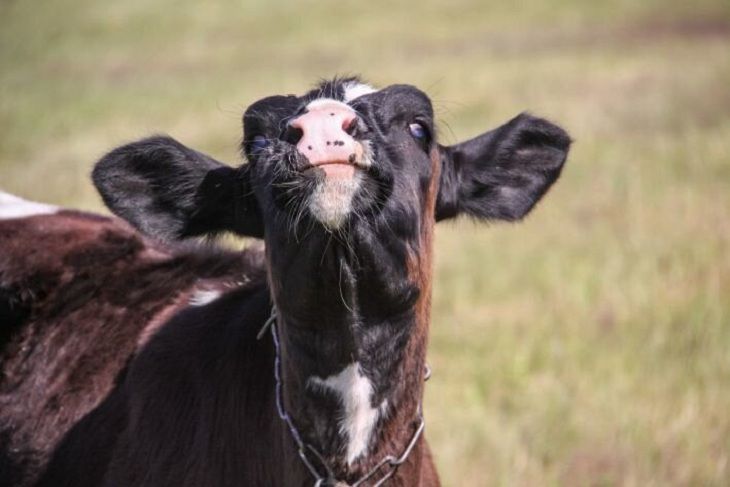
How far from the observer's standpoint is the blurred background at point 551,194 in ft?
22.5

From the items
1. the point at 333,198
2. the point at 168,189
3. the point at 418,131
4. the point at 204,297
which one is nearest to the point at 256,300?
the point at 204,297

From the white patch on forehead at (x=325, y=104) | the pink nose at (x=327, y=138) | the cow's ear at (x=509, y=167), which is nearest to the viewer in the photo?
the pink nose at (x=327, y=138)

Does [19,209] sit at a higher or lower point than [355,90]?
lower

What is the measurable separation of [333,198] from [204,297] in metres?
1.51

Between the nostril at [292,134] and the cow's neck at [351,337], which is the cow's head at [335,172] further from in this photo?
the cow's neck at [351,337]

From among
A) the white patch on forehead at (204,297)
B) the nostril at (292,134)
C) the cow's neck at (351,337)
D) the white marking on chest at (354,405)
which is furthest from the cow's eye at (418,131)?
the white patch on forehead at (204,297)

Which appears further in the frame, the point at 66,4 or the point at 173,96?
the point at 66,4

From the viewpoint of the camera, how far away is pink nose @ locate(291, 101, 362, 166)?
3.60 metres

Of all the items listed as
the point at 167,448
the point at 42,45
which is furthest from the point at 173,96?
the point at 167,448

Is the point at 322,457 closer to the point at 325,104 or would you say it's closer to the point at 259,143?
the point at 259,143

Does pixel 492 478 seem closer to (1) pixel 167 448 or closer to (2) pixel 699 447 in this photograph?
(2) pixel 699 447

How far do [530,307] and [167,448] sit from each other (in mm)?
4815

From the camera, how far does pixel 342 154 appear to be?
142 inches

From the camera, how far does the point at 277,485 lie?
4258 millimetres
